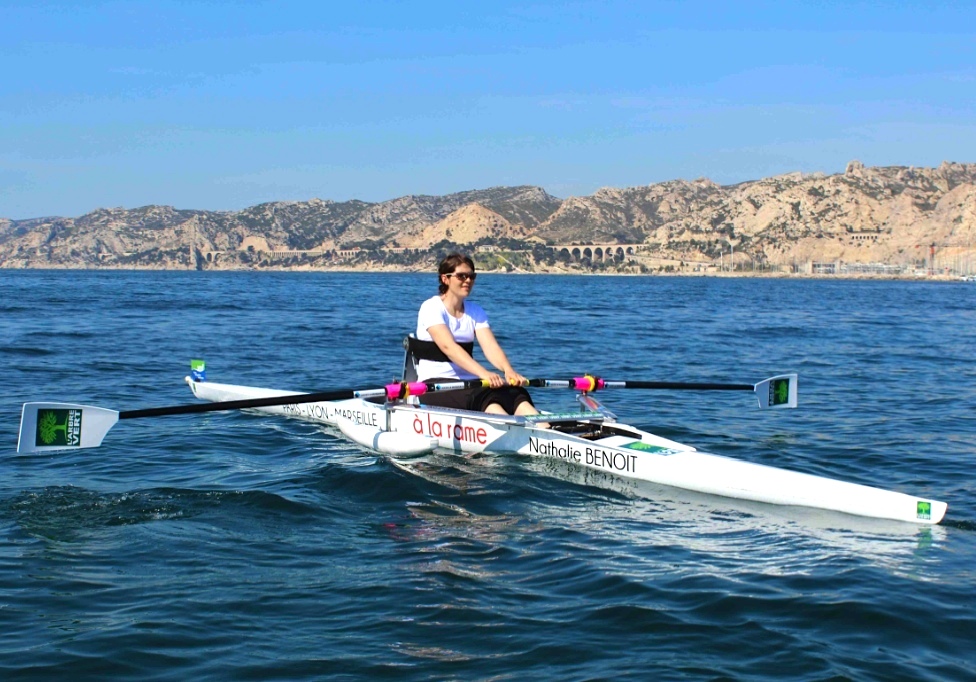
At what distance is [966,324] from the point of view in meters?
37.0

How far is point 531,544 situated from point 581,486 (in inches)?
78.8

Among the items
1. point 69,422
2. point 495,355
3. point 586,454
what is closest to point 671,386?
point 586,454

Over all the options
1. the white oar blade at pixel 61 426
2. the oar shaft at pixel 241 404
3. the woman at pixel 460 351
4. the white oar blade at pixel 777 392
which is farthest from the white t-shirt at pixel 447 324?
the white oar blade at pixel 777 392

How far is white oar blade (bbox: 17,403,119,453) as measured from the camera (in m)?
8.49

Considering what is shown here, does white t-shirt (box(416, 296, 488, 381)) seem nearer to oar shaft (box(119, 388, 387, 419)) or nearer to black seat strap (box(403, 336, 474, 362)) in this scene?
black seat strap (box(403, 336, 474, 362))

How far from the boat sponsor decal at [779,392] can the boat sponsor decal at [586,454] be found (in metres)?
4.18

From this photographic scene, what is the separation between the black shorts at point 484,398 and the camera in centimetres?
1021

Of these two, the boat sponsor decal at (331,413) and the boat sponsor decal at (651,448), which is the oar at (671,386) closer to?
the boat sponsor decal at (651,448)

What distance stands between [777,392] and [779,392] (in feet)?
0.13

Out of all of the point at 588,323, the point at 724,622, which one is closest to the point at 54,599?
the point at 724,622

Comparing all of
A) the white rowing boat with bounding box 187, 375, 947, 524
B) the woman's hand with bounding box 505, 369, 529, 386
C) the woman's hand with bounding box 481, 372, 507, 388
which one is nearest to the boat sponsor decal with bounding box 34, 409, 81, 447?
the white rowing boat with bounding box 187, 375, 947, 524

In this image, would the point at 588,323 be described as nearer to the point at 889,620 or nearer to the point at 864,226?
the point at 889,620

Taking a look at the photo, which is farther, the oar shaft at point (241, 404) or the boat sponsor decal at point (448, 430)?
the boat sponsor decal at point (448, 430)

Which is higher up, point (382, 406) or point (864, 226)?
point (864, 226)
